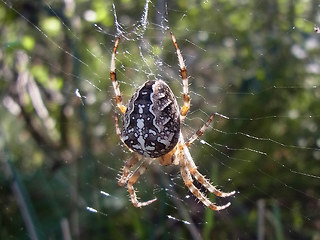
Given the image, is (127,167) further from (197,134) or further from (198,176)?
(197,134)

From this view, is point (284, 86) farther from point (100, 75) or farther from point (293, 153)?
point (100, 75)

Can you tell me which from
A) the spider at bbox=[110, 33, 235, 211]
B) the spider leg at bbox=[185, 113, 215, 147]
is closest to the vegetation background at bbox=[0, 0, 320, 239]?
the spider leg at bbox=[185, 113, 215, 147]

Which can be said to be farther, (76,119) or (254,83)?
(76,119)

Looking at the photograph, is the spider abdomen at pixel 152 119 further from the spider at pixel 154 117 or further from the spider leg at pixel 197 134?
the spider leg at pixel 197 134

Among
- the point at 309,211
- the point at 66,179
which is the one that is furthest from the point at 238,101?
the point at 66,179

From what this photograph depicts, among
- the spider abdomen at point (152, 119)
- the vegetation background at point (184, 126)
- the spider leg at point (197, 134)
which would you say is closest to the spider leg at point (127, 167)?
the vegetation background at point (184, 126)
